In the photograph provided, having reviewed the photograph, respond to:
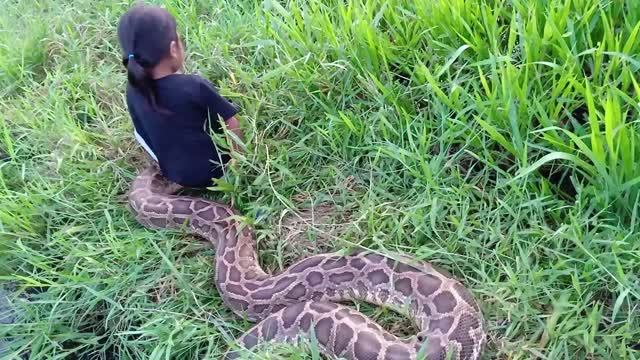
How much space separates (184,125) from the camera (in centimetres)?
348

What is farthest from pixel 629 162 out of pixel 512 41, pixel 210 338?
pixel 210 338

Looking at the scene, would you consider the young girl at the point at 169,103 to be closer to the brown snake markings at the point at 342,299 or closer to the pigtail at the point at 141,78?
the pigtail at the point at 141,78

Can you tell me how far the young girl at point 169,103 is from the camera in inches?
126

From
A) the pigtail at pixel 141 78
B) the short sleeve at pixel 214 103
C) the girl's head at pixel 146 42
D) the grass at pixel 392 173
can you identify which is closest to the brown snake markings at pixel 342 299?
the grass at pixel 392 173

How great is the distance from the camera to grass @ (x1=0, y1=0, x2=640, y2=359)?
8.91 ft

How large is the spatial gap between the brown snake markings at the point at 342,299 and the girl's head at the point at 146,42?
0.84 meters

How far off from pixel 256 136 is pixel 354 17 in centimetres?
86

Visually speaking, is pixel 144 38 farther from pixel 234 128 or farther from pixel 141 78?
pixel 234 128

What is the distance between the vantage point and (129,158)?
4008 mm

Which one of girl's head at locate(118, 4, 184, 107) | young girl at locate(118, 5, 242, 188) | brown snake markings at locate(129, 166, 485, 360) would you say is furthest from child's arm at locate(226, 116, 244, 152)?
girl's head at locate(118, 4, 184, 107)

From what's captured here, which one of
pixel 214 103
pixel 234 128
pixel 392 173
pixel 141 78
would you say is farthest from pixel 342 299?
pixel 141 78

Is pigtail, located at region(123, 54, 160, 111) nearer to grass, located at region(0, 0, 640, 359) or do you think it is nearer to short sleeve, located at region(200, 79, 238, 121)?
short sleeve, located at region(200, 79, 238, 121)

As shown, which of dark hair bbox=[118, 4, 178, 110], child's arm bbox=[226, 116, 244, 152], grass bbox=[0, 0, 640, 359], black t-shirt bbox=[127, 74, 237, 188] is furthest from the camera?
child's arm bbox=[226, 116, 244, 152]

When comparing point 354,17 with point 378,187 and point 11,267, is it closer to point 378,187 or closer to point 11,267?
point 378,187
